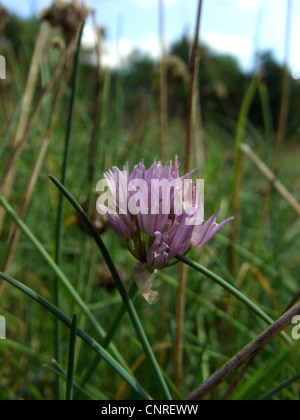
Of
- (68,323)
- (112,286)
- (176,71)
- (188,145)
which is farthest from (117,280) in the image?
(176,71)

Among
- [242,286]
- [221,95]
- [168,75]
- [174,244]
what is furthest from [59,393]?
[221,95]

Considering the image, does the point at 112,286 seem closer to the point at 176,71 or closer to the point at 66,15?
the point at 66,15

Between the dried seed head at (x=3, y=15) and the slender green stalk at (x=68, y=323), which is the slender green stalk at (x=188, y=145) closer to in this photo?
the slender green stalk at (x=68, y=323)

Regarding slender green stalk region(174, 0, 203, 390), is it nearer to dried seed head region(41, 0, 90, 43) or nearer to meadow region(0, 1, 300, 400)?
meadow region(0, 1, 300, 400)

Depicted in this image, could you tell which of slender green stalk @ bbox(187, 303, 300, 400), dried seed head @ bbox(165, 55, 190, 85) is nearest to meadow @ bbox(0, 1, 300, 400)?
slender green stalk @ bbox(187, 303, 300, 400)

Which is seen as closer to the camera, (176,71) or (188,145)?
(188,145)

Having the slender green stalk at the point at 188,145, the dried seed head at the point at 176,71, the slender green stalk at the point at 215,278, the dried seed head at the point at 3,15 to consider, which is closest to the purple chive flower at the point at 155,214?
the slender green stalk at the point at 215,278

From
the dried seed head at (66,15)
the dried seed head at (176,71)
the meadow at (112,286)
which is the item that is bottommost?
the meadow at (112,286)
